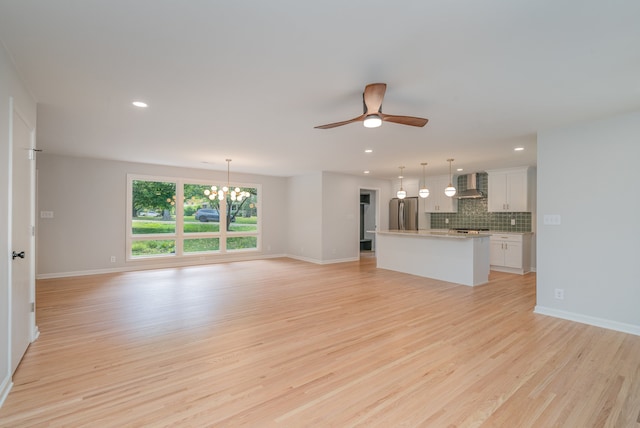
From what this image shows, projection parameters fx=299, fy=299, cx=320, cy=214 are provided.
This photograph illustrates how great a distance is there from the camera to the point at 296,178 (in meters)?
8.97

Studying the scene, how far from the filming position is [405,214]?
9.27m

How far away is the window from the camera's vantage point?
7.00m

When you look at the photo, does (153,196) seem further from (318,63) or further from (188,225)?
(318,63)

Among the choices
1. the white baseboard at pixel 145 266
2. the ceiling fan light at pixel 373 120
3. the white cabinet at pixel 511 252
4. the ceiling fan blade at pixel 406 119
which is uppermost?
the ceiling fan blade at pixel 406 119

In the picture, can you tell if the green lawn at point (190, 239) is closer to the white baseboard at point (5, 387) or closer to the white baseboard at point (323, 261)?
the white baseboard at point (323, 261)

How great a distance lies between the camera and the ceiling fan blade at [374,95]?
256 centimetres

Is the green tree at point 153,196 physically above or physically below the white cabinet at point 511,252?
above

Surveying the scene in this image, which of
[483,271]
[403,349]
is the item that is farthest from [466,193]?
[403,349]

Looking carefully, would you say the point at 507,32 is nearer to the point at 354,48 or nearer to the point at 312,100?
the point at 354,48

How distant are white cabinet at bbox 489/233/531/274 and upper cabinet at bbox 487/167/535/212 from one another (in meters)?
0.70

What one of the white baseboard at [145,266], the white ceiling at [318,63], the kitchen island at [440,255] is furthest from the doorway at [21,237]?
the kitchen island at [440,255]

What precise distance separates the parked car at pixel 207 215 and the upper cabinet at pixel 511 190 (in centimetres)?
711

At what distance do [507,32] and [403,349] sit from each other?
2.68 metres

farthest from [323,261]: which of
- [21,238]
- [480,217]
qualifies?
[21,238]
